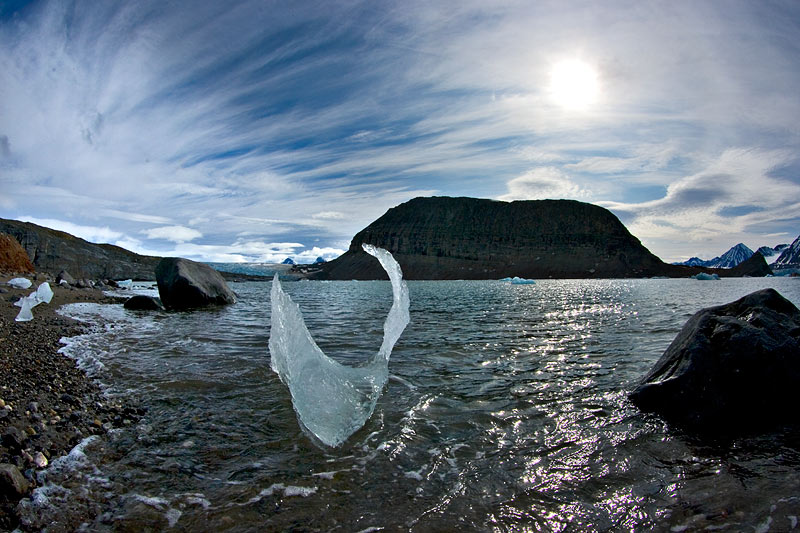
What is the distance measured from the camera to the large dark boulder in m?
23.5

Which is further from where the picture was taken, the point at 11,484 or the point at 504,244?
the point at 504,244

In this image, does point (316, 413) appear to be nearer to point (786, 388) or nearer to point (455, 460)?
point (455, 460)

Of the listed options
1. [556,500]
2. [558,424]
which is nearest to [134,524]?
[556,500]

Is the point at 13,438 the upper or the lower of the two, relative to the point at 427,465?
upper

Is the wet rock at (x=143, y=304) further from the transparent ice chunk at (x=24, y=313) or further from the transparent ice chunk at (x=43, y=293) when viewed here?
the transparent ice chunk at (x=24, y=313)

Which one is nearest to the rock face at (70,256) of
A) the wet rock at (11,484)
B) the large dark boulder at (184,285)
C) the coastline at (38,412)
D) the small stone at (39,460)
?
the large dark boulder at (184,285)

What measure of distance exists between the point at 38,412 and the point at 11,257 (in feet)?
142

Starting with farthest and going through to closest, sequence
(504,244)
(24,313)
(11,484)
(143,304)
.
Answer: (504,244) < (143,304) < (24,313) < (11,484)

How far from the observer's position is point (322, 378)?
6387 mm

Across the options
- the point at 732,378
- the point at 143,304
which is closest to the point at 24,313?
the point at 143,304

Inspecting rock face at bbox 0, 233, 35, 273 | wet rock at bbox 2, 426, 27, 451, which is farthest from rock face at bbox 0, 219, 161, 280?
wet rock at bbox 2, 426, 27, 451

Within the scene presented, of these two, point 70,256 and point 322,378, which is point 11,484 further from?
point 70,256

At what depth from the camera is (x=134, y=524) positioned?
3408 millimetres

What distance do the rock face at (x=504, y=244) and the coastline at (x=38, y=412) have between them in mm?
161735
